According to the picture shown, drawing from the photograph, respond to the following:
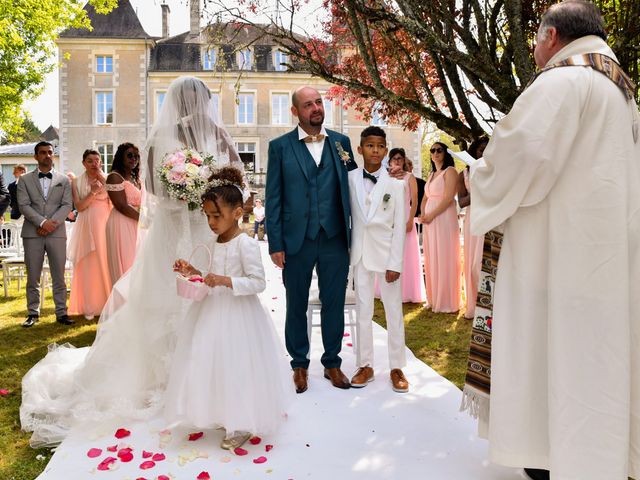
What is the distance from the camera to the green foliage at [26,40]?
16547 millimetres

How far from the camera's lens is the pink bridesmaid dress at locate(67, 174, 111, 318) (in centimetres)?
814

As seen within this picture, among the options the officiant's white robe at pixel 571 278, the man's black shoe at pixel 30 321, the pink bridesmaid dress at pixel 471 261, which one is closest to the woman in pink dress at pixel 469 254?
the pink bridesmaid dress at pixel 471 261

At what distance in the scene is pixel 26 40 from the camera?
21.0 meters

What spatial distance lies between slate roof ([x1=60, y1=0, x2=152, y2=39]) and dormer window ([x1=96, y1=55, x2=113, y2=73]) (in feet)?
4.51

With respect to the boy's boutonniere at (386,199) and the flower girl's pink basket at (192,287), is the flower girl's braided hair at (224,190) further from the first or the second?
the boy's boutonniere at (386,199)

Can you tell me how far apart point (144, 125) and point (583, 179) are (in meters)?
38.2

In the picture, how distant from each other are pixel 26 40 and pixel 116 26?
62.7 ft

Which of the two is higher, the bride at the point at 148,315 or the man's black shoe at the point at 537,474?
the bride at the point at 148,315

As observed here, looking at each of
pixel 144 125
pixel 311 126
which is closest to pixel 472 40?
pixel 311 126

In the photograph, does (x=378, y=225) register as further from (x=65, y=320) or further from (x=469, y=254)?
(x=65, y=320)

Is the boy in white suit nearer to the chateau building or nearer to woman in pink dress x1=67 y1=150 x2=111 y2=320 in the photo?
woman in pink dress x1=67 y1=150 x2=111 y2=320

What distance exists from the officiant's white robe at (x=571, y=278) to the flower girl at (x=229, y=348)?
4.93 feet

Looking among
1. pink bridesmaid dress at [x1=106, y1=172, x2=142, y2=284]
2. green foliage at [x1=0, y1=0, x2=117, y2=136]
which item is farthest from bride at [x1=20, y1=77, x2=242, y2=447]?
green foliage at [x1=0, y1=0, x2=117, y2=136]

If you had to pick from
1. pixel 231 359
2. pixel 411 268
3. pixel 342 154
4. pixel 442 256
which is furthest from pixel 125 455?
pixel 411 268
